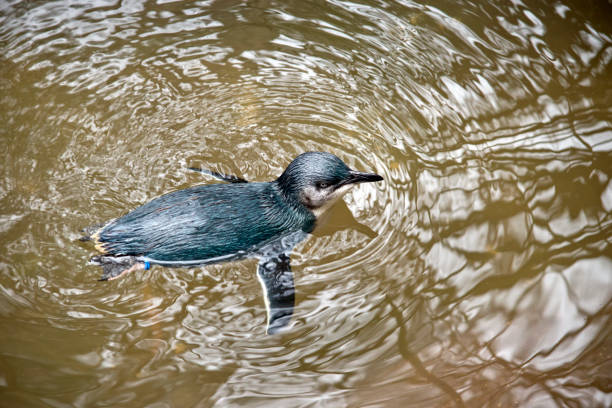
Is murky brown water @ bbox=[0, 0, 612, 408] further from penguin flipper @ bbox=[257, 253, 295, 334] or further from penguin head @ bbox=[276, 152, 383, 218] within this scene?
penguin head @ bbox=[276, 152, 383, 218]

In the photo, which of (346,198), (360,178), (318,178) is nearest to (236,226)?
(318,178)

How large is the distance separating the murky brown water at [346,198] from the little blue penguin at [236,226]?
0.12 metres

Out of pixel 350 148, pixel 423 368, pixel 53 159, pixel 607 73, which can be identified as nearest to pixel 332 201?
pixel 350 148

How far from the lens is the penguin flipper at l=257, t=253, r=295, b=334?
9.90 feet

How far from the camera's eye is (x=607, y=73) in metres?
4.31

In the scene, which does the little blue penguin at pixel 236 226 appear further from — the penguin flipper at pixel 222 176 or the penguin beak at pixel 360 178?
the penguin flipper at pixel 222 176

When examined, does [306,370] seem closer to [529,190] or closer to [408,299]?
[408,299]

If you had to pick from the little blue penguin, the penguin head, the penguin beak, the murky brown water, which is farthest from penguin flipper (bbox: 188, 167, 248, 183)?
the penguin beak

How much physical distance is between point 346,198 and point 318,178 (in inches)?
22.2

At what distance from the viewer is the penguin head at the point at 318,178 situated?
127 inches

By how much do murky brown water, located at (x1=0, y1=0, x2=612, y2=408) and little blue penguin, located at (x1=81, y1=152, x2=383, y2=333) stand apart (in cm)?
12

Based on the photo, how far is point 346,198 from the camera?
374 cm

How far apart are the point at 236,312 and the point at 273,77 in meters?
2.20

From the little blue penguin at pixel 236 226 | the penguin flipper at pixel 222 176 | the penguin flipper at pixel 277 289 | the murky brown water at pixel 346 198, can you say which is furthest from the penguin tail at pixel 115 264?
the penguin flipper at pixel 222 176
